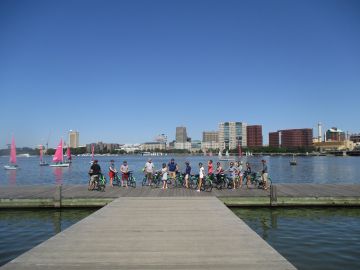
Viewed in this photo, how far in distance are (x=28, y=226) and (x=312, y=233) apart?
1360 centimetres

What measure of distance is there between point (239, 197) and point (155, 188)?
6813 millimetres

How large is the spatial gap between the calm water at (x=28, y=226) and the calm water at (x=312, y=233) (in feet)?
31.1

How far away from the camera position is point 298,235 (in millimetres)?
16172

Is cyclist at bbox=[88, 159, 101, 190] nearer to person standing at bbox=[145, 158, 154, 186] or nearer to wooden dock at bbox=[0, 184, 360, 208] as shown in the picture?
wooden dock at bbox=[0, 184, 360, 208]

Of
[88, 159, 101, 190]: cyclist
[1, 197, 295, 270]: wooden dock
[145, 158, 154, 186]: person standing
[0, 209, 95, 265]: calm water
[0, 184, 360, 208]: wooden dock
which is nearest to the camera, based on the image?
[1, 197, 295, 270]: wooden dock

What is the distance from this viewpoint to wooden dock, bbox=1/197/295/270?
866 centimetres

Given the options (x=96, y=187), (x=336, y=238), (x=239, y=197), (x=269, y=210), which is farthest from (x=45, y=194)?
(x=336, y=238)

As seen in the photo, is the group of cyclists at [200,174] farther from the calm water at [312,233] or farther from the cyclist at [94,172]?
the calm water at [312,233]

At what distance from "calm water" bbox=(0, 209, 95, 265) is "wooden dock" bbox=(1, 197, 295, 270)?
9.74 ft

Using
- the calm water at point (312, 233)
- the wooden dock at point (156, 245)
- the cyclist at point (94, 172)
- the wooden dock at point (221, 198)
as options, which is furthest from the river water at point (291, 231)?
the cyclist at point (94, 172)

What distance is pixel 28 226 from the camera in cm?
1838

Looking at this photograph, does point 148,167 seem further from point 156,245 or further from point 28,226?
point 156,245

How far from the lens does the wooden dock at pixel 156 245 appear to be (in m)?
8.66

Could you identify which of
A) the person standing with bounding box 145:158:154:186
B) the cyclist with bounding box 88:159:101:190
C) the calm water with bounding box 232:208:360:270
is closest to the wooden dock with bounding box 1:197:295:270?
the calm water with bounding box 232:208:360:270
